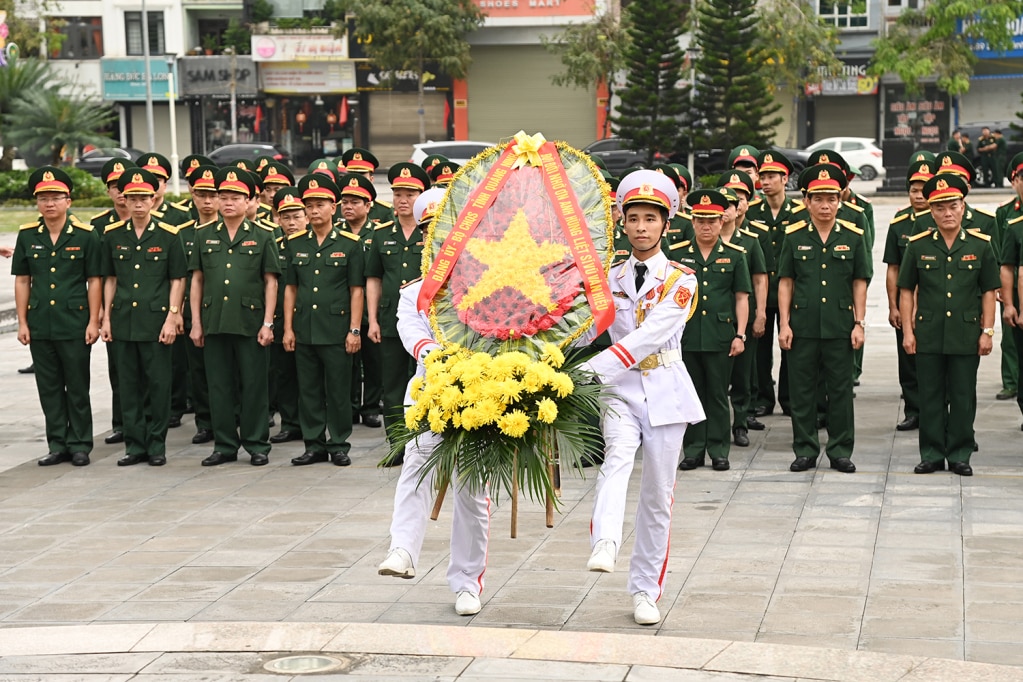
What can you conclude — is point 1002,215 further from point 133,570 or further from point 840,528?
point 133,570

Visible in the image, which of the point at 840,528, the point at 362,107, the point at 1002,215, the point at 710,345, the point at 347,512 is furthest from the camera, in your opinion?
the point at 362,107

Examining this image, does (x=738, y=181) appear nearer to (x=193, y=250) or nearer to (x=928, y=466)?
(x=928, y=466)

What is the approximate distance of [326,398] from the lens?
421 inches

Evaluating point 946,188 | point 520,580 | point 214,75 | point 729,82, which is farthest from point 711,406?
point 214,75

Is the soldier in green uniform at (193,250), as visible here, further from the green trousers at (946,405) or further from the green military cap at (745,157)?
the green trousers at (946,405)

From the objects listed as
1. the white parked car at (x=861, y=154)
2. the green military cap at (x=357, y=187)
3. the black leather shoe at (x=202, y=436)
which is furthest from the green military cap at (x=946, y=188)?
the white parked car at (x=861, y=154)

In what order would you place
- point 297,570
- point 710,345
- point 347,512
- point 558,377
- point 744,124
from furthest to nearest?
point 744,124
point 710,345
point 347,512
point 297,570
point 558,377

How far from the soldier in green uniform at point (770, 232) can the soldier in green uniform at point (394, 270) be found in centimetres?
263

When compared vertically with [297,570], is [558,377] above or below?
above

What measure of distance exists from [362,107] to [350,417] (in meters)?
44.6

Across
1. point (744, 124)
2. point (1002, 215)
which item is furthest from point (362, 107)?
point (1002, 215)

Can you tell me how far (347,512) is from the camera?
29.6 ft

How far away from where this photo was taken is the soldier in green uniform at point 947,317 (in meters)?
9.76

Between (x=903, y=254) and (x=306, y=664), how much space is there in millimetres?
6158
